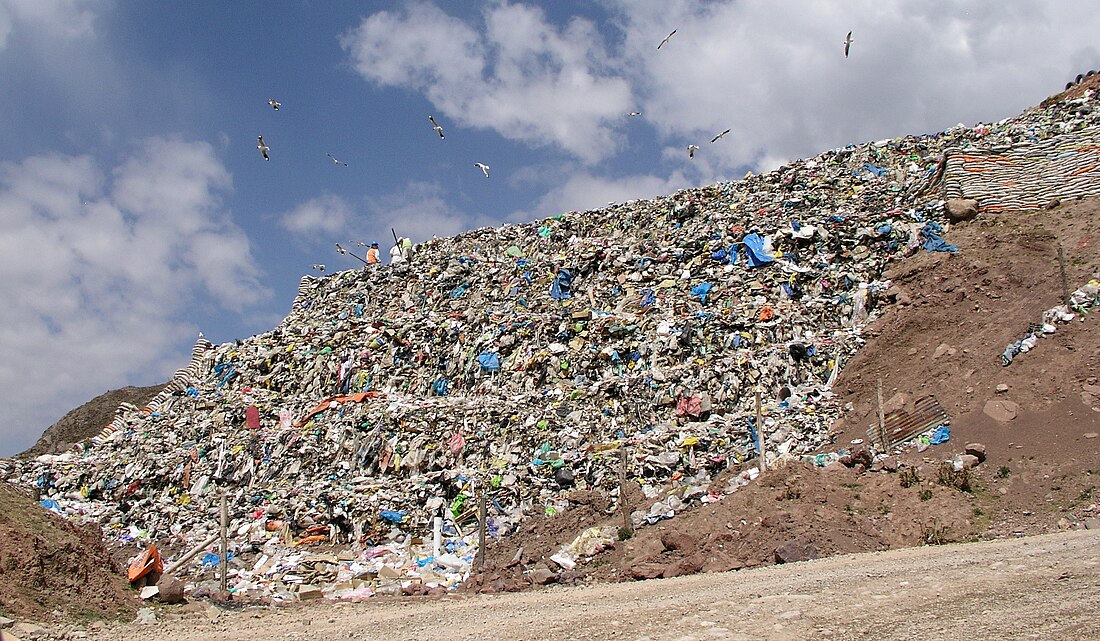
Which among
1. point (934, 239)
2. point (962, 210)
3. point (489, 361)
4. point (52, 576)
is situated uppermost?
point (962, 210)

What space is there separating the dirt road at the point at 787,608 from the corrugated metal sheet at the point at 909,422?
146 inches

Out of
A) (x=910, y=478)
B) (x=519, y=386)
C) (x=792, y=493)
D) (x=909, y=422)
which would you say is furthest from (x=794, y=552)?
(x=519, y=386)

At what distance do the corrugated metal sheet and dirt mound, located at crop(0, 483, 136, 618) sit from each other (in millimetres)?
10544

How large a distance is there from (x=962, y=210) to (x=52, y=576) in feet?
62.3

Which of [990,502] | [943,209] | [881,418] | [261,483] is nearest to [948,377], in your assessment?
[881,418]

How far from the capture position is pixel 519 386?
16844 millimetres

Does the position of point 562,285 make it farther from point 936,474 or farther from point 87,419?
point 87,419

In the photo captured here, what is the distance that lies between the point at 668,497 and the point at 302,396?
1138 centimetres

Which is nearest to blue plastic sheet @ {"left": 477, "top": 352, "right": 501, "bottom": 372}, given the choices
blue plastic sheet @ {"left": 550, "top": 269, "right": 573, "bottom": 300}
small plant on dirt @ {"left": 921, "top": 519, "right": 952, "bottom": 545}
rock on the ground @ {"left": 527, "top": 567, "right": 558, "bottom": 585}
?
blue plastic sheet @ {"left": 550, "top": 269, "right": 573, "bottom": 300}

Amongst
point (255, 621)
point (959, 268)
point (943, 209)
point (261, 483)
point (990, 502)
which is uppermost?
point (943, 209)

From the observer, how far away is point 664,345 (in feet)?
53.4

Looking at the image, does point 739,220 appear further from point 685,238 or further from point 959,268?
point 959,268

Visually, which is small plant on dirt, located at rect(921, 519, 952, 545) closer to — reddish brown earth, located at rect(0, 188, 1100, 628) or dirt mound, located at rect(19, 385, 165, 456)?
reddish brown earth, located at rect(0, 188, 1100, 628)

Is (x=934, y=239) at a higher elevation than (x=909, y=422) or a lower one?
higher
